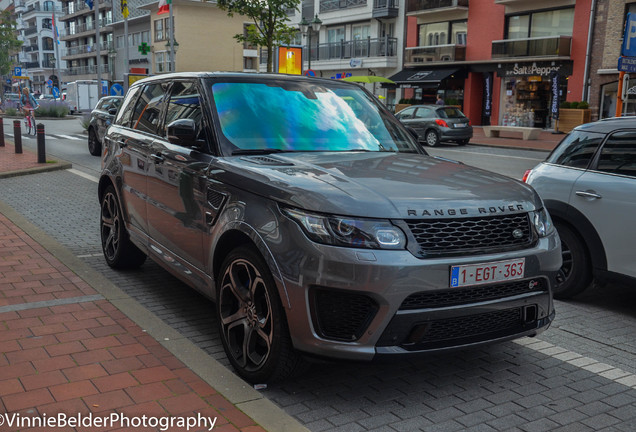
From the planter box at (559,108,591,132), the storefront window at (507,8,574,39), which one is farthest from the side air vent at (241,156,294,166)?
the storefront window at (507,8,574,39)

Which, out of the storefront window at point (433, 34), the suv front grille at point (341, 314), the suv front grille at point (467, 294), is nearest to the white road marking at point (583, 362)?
the suv front grille at point (467, 294)

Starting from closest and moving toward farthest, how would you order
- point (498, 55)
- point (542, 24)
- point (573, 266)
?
point (573, 266) < point (542, 24) < point (498, 55)

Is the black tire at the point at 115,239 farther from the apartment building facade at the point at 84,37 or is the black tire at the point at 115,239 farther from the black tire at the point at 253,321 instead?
the apartment building facade at the point at 84,37

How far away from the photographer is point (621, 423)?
11.3 feet

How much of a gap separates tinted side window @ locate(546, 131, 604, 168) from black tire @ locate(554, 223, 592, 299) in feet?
1.89

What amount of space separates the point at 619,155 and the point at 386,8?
40.7 m

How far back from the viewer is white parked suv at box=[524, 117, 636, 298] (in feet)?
16.9

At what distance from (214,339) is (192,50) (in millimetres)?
59971

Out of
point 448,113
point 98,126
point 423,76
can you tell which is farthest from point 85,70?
point 98,126

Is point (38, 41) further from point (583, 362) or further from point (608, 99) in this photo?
point (583, 362)

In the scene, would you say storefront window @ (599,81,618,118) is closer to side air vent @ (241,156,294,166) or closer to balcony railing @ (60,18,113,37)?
side air vent @ (241,156,294,166)

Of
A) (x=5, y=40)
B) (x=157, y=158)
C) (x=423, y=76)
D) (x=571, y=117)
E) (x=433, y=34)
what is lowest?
(x=571, y=117)

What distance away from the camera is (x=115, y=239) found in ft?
20.5

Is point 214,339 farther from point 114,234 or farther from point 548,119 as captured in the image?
point 548,119
